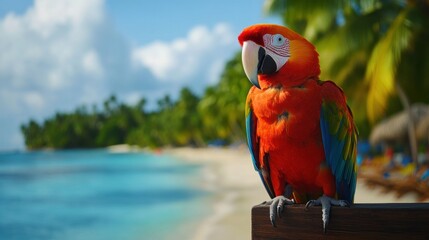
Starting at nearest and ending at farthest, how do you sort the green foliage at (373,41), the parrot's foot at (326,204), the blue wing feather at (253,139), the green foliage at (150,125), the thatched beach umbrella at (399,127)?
1. the parrot's foot at (326,204)
2. the blue wing feather at (253,139)
3. the green foliage at (373,41)
4. the thatched beach umbrella at (399,127)
5. the green foliage at (150,125)

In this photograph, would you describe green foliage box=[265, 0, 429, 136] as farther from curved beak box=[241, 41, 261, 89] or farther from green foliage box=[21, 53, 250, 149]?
green foliage box=[21, 53, 250, 149]

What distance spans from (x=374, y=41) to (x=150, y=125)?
50100 mm

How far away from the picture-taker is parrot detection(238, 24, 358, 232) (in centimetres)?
158

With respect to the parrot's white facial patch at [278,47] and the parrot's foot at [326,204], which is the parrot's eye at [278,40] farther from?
the parrot's foot at [326,204]

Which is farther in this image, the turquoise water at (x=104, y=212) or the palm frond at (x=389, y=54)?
the turquoise water at (x=104, y=212)

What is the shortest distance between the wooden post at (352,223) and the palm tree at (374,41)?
21.4 feet

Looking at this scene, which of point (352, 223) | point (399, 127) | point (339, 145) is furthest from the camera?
point (399, 127)

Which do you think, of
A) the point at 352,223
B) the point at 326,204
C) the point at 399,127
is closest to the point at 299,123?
the point at 326,204

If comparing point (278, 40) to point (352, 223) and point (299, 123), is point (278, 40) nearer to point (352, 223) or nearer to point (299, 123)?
point (299, 123)

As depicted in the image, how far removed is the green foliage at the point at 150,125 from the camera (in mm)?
36188

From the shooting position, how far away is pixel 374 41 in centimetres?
895

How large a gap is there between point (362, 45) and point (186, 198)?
19.9 ft

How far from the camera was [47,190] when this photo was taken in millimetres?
17156

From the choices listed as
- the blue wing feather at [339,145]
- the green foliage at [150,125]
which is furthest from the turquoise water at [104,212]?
the green foliage at [150,125]
